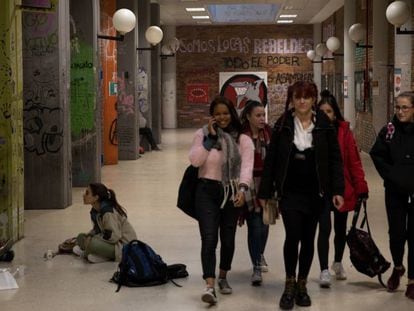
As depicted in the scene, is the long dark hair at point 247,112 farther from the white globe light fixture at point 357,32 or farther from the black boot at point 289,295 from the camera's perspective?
the white globe light fixture at point 357,32

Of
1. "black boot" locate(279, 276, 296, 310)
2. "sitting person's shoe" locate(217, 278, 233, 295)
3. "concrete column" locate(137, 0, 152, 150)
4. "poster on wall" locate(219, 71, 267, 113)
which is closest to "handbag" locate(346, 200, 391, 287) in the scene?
"black boot" locate(279, 276, 296, 310)

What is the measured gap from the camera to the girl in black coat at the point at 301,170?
5.77m

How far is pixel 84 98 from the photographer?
13.7 meters

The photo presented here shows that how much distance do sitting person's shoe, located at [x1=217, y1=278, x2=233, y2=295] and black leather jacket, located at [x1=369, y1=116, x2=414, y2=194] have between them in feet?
4.93

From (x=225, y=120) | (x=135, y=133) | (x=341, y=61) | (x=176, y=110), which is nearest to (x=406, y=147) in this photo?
(x=225, y=120)

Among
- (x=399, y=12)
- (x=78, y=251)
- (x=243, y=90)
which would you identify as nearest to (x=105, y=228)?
(x=78, y=251)

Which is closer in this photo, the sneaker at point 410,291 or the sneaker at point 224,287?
the sneaker at point 410,291

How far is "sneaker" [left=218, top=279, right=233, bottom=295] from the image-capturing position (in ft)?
20.9

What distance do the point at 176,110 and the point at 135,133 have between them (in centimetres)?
1465

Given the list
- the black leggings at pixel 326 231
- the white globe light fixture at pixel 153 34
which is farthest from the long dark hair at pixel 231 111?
the white globe light fixture at pixel 153 34

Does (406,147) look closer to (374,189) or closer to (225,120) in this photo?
(225,120)

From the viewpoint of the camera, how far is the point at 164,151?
21141 mm

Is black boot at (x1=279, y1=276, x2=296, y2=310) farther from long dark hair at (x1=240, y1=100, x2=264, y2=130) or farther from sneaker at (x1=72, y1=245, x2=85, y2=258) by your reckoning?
sneaker at (x1=72, y1=245, x2=85, y2=258)

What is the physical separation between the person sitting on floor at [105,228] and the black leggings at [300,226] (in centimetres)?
212
